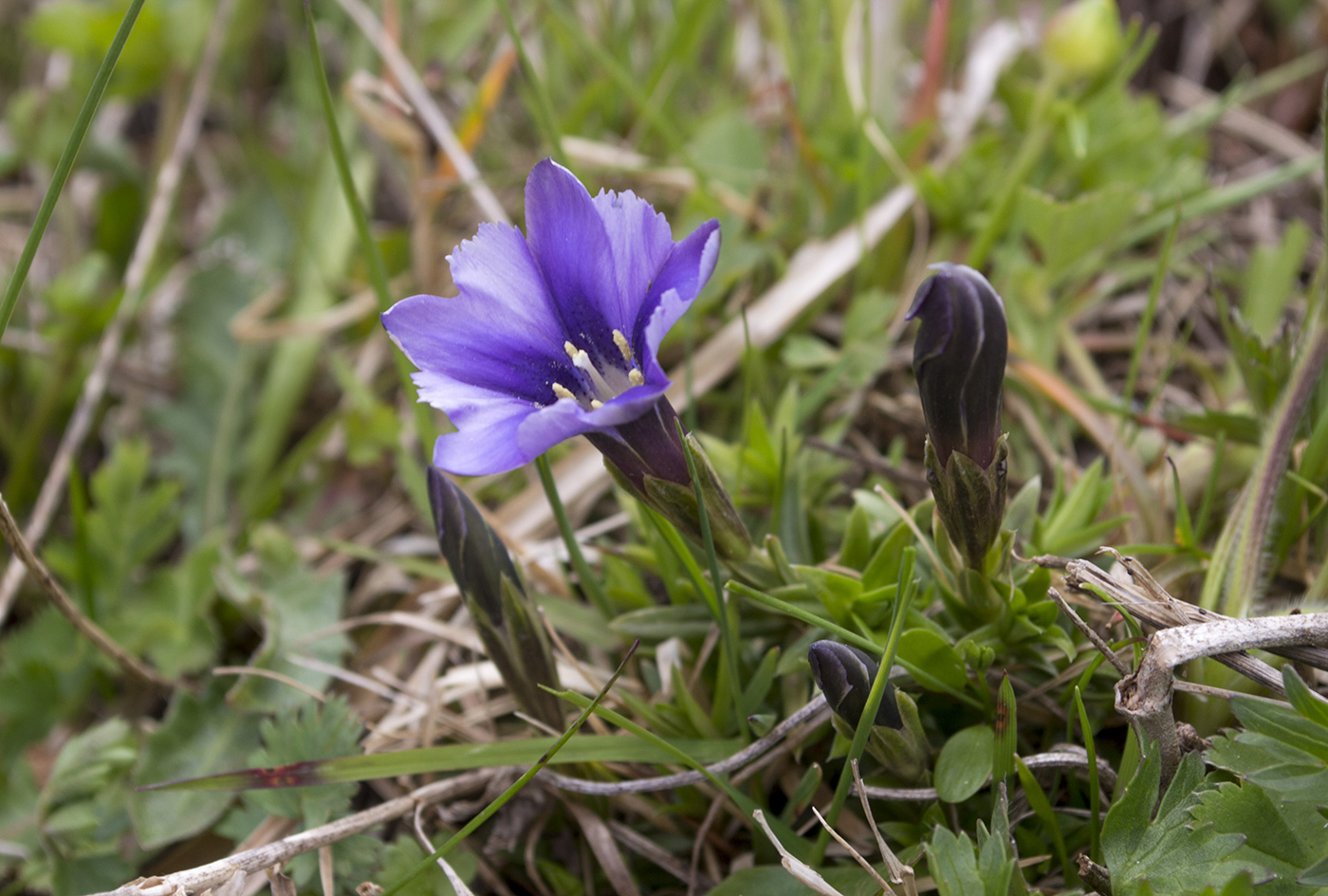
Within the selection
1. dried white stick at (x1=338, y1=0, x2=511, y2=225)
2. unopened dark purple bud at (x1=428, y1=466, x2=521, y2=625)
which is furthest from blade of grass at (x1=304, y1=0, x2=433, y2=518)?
dried white stick at (x1=338, y1=0, x2=511, y2=225)

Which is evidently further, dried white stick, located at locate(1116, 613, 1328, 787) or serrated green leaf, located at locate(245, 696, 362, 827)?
serrated green leaf, located at locate(245, 696, 362, 827)

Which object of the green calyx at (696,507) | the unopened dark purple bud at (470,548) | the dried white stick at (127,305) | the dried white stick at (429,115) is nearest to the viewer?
the green calyx at (696,507)

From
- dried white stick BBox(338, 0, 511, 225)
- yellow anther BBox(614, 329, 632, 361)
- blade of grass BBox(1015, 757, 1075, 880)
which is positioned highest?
Answer: dried white stick BBox(338, 0, 511, 225)

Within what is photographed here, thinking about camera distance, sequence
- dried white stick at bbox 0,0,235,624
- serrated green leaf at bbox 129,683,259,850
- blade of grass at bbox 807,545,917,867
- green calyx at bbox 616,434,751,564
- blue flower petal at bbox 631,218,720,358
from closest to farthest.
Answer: blue flower petal at bbox 631,218,720,358
blade of grass at bbox 807,545,917,867
green calyx at bbox 616,434,751,564
serrated green leaf at bbox 129,683,259,850
dried white stick at bbox 0,0,235,624

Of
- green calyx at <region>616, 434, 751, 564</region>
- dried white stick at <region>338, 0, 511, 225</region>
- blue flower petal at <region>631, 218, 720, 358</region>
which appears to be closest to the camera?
blue flower petal at <region>631, 218, 720, 358</region>

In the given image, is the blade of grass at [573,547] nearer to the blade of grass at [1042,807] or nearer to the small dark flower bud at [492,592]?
the small dark flower bud at [492,592]

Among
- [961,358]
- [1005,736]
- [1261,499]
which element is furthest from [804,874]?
[1261,499]

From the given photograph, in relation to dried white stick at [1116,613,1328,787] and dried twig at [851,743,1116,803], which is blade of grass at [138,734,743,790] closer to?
dried twig at [851,743,1116,803]

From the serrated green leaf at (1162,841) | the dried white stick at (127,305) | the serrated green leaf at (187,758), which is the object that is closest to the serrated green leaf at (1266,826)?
the serrated green leaf at (1162,841)
